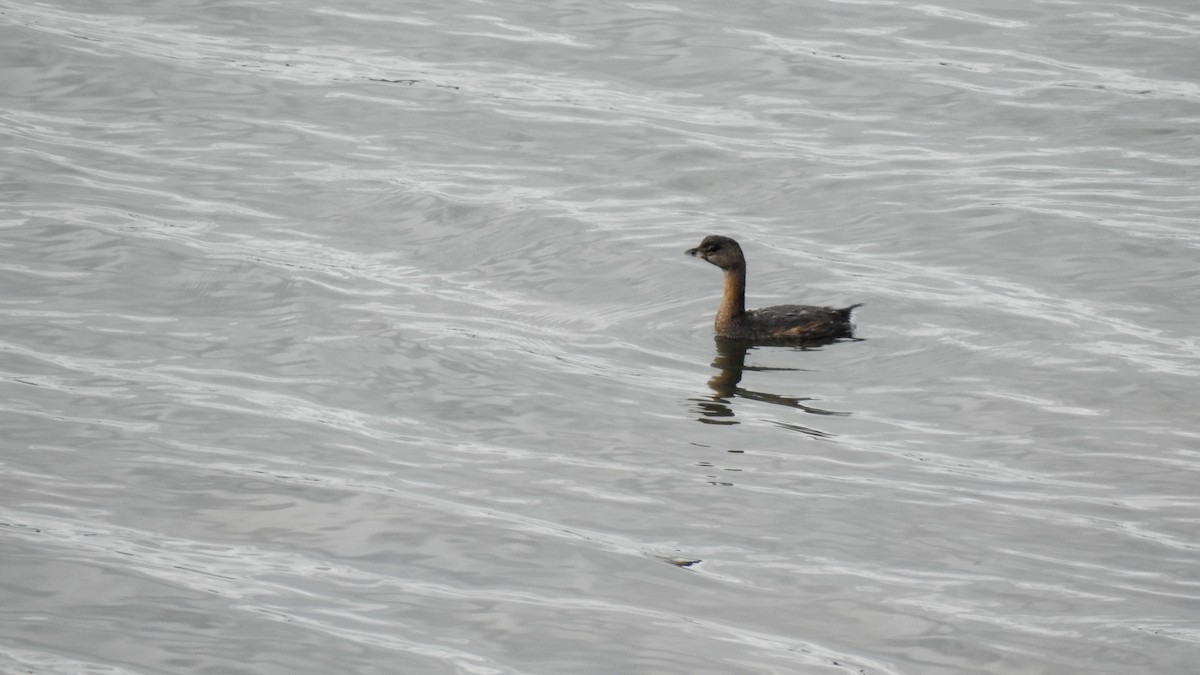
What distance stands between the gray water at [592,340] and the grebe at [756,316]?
0.19 metres

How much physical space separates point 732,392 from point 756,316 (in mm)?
1298

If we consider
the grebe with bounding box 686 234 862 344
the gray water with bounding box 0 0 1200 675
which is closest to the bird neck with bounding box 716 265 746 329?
the grebe with bounding box 686 234 862 344

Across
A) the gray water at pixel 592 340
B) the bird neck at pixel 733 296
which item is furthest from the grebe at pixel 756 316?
the gray water at pixel 592 340

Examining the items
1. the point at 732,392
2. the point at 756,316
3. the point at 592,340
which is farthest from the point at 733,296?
the point at 732,392

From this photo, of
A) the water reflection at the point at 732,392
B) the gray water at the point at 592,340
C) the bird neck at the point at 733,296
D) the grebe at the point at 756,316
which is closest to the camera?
the gray water at the point at 592,340

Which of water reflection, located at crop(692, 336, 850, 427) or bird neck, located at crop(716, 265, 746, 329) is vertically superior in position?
bird neck, located at crop(716, 265, 746, 329)

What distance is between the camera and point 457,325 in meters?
11.7

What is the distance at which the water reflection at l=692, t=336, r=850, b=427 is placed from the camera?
1030 centimetres

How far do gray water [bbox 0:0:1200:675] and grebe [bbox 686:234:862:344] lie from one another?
0.62 feet

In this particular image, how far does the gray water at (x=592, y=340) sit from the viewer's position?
7508 mm

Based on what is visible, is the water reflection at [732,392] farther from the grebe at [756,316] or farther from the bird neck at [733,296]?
the bird neck at [733,296]

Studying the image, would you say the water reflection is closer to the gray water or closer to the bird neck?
the gray water

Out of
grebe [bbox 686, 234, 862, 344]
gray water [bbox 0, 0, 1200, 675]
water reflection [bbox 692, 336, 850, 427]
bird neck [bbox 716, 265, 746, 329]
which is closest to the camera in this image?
gray water [bbox 0, 0, 1200, 675]

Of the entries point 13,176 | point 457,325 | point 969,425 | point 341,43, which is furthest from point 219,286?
point 341,43
